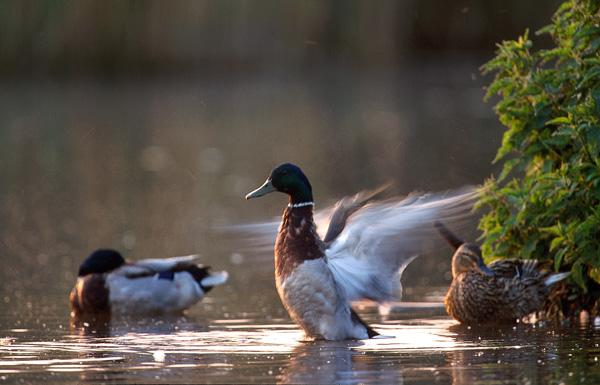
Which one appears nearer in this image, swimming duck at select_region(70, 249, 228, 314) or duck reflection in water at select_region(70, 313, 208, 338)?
duck reflection in water at select_region(70, 313, 208, 338)

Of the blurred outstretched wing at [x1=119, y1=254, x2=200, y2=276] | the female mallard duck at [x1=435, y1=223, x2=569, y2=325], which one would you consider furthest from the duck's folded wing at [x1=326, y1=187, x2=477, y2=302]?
the blurred outstretched wing at [x1=119, y1=254, x2=200, y2=276]

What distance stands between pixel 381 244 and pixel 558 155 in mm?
1260

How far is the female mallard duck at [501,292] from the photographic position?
336 inches

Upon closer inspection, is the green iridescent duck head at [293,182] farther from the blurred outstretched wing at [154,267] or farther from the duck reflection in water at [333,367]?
the blurred outstretched wing at [154,267]

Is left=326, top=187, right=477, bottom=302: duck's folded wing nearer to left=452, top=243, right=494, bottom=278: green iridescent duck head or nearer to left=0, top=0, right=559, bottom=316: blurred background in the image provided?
left=452, top=243, right=494, bottom=278: green iridescent duck head

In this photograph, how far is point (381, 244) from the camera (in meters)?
7.98

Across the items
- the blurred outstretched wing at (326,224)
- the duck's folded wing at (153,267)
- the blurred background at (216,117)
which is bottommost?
the duck's folded wing at (153,267)

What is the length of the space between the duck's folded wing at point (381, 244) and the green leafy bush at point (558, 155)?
21.6 inches

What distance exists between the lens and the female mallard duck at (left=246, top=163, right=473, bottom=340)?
783 cm

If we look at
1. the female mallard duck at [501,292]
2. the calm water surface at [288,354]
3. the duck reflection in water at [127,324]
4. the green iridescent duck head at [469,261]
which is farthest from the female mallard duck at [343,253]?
the duck reflection in water at [127,324]

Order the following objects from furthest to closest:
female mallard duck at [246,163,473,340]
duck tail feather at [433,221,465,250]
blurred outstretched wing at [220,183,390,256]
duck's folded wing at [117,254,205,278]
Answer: duck's folded wing at [117,254,205,278] → duck tail feather at [433,221,465,250] → blurred outstretched wing at [220,183,390,256] → female mallard duck at [246,163,473,340]

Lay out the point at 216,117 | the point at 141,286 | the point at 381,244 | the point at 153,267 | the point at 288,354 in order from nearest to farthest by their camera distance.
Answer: the point at 288,354 < the point at 381,244 < the point at 141,286 < the point at 153,267 < the point at 216,117

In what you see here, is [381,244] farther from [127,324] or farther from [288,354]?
[127,324]

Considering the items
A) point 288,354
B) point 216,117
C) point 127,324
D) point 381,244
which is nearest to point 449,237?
point 381,244
